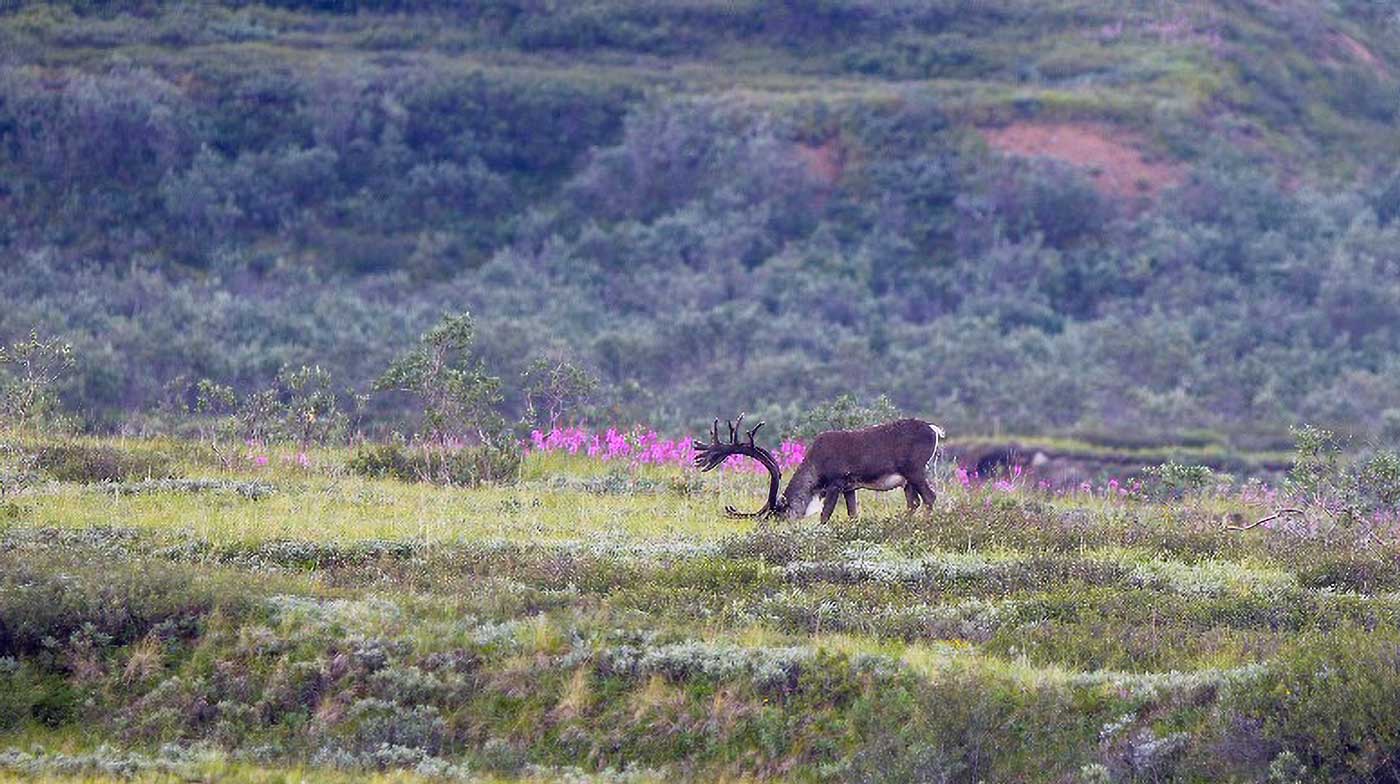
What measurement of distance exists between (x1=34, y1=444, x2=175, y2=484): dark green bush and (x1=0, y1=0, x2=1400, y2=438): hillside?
21536 millimetres

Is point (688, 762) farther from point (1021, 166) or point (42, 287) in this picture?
point (1021, 166)

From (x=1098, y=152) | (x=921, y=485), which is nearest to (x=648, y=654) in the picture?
(x=921, y=485)

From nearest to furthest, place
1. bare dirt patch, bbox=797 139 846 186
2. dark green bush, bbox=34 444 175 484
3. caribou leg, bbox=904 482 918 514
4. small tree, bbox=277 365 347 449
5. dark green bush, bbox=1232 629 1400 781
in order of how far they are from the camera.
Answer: dark green bush, bbox=1232 629 1400 781, caribou leg, bbox=904 482 918 514, dark green bush, bbox=34 444 175 484, small tree, bbox=277 365 347 449, bare dirt patch, bbox=797 139 846 186

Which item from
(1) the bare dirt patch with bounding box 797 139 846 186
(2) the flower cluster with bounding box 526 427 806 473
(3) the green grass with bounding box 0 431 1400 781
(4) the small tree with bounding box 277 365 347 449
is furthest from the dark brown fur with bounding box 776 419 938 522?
(1) the bare dirt patch with bounding box 797 139 846 186

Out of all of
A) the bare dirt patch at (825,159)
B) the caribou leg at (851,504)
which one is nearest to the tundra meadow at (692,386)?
the bare dirt patch at (825,159)

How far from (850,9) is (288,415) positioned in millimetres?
46765

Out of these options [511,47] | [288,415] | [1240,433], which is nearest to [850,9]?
[511,47]

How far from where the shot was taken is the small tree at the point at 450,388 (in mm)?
20750

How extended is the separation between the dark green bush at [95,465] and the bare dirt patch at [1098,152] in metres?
40.9

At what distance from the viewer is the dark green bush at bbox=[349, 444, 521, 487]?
62.3 feet

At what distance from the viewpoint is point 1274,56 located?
213 ft

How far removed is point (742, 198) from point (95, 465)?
38.7 m

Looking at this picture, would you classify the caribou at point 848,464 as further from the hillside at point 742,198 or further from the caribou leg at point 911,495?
the hillside at point 742,198

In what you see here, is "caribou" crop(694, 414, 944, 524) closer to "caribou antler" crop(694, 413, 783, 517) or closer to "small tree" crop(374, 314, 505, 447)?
"caribou antler" crop(694, 413, 783, 517)
